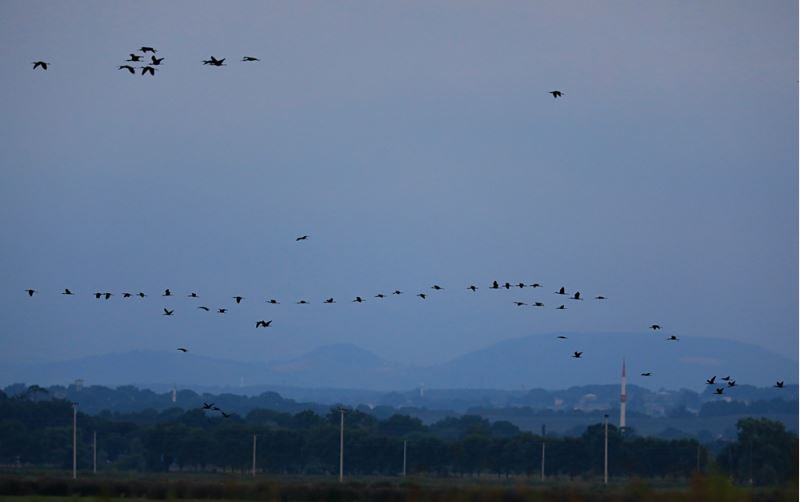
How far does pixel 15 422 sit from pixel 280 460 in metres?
37.8

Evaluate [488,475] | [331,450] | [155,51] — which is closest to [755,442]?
[488,475]

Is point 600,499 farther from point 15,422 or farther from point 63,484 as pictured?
point 15,422

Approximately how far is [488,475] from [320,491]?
62434 mm

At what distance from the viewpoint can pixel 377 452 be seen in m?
118

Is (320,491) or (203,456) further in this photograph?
(203,456)

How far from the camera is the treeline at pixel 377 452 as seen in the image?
107 meters

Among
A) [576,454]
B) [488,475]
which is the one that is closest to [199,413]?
[488,475]

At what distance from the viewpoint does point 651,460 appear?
10862 cm

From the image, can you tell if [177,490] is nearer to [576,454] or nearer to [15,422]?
[576,454]

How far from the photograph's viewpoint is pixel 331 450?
401 ft

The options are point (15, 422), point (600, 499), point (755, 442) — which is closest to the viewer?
point (600, 499)

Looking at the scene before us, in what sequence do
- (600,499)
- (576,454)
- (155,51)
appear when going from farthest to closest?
(576,454), (600,499), (155,51)

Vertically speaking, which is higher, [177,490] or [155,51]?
[155,51]

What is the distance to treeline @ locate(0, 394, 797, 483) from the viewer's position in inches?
4203
